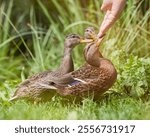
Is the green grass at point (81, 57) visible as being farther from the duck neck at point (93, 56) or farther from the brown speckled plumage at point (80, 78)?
the duck neck at point (93, 56)

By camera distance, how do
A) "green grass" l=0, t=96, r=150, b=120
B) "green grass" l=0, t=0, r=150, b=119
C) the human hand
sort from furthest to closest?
1. the human hand
2. "green grass" l=0, t=0, r=150, b=119
3. "green grass" l=0, t=96, r=150, b=120

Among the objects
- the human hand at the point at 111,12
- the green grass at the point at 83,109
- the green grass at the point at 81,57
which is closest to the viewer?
the green grass at the point at 83,109

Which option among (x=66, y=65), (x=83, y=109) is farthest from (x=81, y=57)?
(x=83, y=109)

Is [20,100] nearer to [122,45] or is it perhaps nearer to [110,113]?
[110,113]

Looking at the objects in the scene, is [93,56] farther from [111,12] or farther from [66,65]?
[111,12]

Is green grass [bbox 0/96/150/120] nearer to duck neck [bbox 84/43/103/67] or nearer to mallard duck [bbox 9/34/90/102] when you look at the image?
mallard duck [bbox 9/34/90/102]

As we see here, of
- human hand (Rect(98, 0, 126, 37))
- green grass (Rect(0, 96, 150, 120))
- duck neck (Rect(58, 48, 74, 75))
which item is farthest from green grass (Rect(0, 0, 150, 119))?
human hand (Rect(98, 0, 126, 37))

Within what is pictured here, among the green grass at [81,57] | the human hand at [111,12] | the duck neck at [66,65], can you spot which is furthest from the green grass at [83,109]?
the human hand at [111,12]
